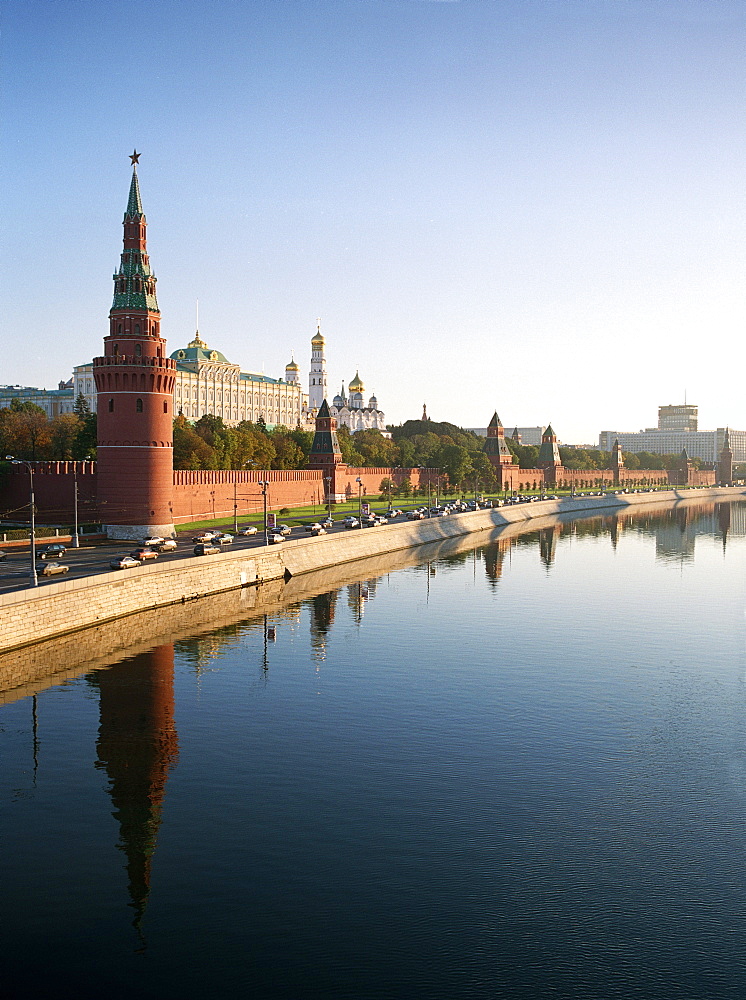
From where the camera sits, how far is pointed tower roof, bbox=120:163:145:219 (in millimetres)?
66938

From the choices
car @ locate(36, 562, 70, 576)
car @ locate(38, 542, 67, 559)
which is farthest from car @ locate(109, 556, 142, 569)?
car @ locate(38, 542, 67, 559)

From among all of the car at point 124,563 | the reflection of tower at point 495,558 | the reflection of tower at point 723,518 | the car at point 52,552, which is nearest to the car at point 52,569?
A: the car at point 124,563

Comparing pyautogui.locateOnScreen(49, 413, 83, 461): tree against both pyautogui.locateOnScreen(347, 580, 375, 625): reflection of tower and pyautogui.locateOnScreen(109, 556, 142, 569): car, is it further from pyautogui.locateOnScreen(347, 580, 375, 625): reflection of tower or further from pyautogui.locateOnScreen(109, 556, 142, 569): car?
pyautogui.locateOnScreen(109, 556, 142, 569): car

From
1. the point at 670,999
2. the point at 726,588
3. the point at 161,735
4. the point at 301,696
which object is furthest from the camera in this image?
the point at 726,588

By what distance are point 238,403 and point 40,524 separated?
12185cm

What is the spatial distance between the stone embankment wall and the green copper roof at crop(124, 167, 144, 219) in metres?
26.3

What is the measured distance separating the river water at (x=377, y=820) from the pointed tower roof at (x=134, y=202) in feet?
121

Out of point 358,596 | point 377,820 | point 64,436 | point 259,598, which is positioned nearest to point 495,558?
point 358,596

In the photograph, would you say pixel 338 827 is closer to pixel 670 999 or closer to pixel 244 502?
pixel 670 999

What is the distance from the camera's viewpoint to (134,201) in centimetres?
6725

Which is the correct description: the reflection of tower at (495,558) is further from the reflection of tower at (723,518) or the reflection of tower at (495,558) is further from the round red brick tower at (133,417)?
the reflection of tower at (723,518)

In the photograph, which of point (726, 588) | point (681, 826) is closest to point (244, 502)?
point (726, 588)

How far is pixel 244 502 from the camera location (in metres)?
87.8

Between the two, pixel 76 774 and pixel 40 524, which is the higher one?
pixel 40 524
